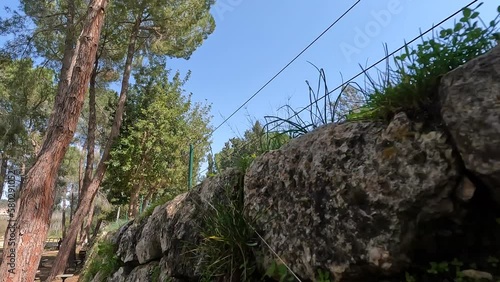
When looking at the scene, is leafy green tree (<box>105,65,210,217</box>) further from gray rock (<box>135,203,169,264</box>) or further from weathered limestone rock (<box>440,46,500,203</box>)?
weathered limestone rock (<box>440,46,500,203</box>)

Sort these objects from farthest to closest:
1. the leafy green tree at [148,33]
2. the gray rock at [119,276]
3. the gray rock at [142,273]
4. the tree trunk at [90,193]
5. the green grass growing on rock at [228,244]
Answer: the leafy green tree at [148,33], the tree trunk at [90,193], the gray rock at [119,276], the gray rock at [142,273], the green grass growing on rock at [228,244]

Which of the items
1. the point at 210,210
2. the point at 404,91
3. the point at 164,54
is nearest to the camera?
the point at 404,91

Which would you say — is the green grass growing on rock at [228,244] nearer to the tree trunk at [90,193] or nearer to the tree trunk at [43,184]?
the tree trunk at [43,184]

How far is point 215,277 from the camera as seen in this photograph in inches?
76.3

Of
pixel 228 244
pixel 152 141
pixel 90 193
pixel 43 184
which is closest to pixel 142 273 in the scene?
pixel 228 244

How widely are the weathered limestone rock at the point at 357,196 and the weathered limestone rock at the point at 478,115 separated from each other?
7 centimetres

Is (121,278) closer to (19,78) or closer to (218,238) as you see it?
(218,238)

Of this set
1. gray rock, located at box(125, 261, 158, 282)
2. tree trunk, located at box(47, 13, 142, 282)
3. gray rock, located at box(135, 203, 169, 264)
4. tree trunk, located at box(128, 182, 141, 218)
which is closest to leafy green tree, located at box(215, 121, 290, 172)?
gray rock, located at box(135, 203, 169, 264)

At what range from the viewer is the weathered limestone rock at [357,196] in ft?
3.66

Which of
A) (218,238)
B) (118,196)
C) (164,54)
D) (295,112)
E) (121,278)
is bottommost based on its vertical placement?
(121,278)

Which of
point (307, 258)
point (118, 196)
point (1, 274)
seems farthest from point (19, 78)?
point (307, 258)

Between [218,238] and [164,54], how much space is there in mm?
8979

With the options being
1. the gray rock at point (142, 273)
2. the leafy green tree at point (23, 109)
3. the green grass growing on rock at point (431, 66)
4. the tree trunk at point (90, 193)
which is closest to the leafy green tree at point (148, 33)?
the tree trunk at point (90, 193)

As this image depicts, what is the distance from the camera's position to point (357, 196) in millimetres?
1280
